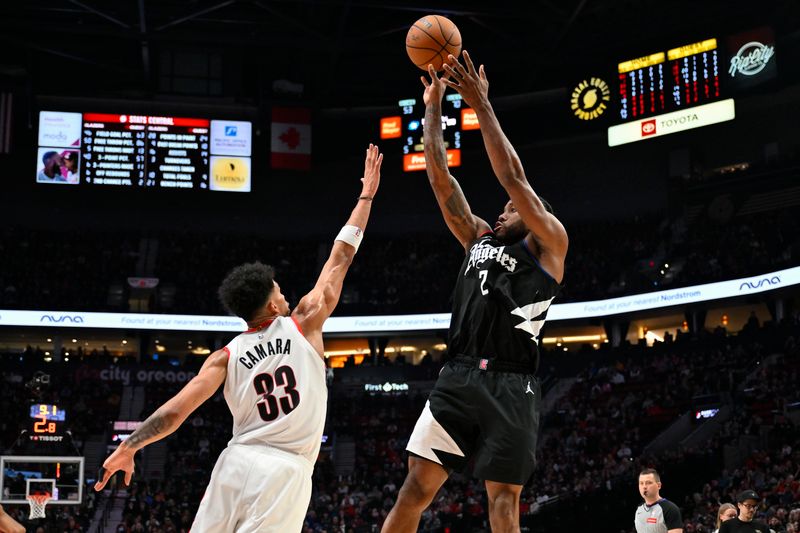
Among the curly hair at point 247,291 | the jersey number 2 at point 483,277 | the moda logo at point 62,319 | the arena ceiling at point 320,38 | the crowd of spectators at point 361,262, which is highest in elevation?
the arena ceiling at point 320,38

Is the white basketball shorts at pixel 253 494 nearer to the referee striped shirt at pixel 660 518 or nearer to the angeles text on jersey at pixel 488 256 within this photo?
the angeles text on jersey at pixel 488 256

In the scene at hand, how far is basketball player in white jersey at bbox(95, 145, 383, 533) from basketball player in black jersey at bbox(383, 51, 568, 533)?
0.86 m

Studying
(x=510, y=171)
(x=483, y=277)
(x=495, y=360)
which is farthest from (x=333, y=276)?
(x=510, y=171)

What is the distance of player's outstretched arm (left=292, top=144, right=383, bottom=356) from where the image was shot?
4.88m

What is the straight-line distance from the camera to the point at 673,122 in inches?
1094

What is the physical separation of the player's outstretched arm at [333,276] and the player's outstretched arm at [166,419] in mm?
489

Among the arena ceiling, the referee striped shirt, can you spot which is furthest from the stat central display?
the referee striped shirt

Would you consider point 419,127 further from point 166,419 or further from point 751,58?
point 166,419

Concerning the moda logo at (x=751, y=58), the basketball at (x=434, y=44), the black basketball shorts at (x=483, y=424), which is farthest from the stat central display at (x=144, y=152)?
the black basketball shorts at (x=483, y=424)

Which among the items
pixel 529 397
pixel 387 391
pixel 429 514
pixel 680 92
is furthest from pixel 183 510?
pixel 529 397

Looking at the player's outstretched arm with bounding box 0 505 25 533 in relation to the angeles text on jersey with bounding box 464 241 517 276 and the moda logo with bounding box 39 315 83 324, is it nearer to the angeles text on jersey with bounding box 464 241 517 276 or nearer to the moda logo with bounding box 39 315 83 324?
the angeles text on jersey with bounding box 464 241 517 276

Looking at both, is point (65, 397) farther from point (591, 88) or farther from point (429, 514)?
point (591, 88)

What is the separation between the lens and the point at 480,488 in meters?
26.3

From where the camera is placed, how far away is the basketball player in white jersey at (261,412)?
4449 millimetres
